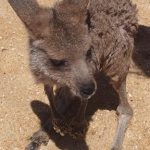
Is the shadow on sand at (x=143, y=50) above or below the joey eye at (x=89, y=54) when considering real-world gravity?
below

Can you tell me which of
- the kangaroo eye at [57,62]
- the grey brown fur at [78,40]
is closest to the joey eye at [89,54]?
the grey brown fur at [78,40]

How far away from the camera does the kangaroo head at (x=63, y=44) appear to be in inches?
166

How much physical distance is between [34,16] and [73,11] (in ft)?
1.14

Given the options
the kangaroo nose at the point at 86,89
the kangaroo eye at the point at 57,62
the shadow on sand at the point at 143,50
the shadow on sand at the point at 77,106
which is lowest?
the shadow on sand at the point at 143,50

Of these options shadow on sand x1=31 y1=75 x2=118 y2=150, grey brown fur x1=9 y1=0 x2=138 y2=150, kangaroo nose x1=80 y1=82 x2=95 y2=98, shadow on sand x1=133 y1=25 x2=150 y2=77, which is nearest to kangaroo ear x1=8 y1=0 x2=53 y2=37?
grey brown fur x1=9 y1=0 x2=138 y2=150

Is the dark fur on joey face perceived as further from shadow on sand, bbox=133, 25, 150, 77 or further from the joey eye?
shadow on sand, bbox=133, 25, 150, 77

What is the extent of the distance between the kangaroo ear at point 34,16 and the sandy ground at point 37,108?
0.83 m

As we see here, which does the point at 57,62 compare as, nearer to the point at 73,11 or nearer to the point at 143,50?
the point at 73,11

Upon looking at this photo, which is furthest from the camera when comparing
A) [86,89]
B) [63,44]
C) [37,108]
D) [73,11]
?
[37,108]

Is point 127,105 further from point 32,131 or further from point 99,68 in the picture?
point 32,131

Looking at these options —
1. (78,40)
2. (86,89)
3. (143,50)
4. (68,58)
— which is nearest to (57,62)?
(68,58)

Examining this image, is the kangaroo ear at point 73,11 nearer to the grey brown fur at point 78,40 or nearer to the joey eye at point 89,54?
the grey brown fur at point 78,40

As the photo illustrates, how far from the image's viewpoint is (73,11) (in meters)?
4.37

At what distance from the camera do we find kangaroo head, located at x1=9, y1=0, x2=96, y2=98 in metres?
4.23
